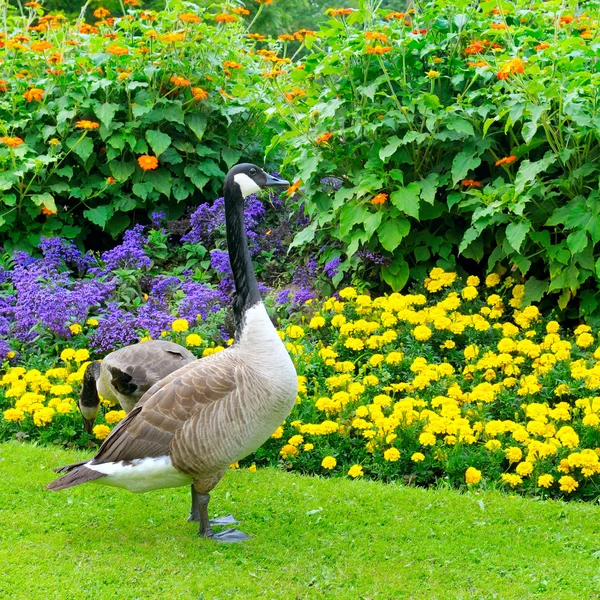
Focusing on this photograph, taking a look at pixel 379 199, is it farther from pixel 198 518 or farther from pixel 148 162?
pixel 198 518

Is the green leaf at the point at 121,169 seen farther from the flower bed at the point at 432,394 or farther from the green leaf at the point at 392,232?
the green leaf at the point at 392,232

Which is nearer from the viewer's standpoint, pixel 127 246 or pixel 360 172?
pixel 360 172

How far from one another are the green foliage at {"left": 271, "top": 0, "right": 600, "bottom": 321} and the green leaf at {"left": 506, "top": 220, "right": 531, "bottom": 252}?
0.05ft

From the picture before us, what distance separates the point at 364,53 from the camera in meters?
7.32

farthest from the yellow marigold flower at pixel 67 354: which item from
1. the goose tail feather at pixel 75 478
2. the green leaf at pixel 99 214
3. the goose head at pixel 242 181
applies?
the goose head at pixel 242 181

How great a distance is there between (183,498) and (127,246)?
3.59 meters

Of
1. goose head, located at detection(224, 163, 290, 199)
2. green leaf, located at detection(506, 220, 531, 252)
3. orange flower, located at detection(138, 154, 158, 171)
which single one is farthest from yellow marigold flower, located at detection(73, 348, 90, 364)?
green leaf, located at detection(506, 220, 531, 252)

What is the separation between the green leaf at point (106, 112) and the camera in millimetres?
8469

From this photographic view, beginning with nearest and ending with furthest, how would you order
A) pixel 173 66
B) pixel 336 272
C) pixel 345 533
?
pixel 345 533 < pixel 336 272 < pixel 173 66

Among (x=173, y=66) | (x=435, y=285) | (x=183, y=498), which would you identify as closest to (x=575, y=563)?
(x=183, y=498)

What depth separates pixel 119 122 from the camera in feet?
29.0

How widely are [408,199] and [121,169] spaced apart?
313 centimetres

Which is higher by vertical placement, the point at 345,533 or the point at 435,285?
the point at 435,285

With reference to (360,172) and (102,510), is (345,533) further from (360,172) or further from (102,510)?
(360,172)
